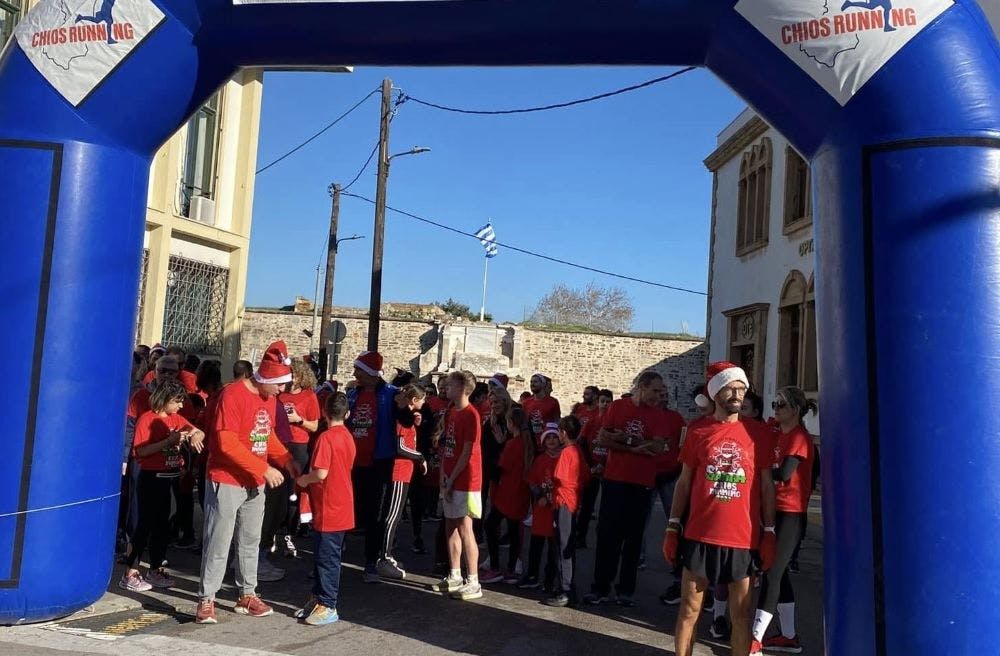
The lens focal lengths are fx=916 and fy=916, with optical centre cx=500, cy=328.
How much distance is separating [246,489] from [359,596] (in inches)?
56.4

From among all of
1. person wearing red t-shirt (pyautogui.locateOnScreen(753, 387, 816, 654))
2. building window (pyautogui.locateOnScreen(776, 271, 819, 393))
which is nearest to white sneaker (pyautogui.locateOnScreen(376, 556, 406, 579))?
person wearing red t-shirt (pyautogui.locateOnScreen(753, 387, 816, 654))

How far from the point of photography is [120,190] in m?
5.83

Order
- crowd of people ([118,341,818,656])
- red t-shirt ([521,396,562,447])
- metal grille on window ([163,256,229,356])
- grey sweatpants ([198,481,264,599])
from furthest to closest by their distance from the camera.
Result: metal grille on window ([163,256,229,356]) → red t-shirt ([521,396,562,447]) → grey sweatpants ([198,481,264,599]) → crowd of people ([118,341,818,656])

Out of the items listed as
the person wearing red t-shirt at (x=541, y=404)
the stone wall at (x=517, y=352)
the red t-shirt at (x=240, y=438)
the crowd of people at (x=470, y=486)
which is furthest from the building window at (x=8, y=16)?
the stone wall at (x=517, y=352)

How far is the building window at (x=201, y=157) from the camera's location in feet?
49.1

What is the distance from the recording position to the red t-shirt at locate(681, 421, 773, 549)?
4852 millimetres

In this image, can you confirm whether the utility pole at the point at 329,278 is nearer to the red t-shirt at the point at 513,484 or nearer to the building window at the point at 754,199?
the building window at the point at 754,199

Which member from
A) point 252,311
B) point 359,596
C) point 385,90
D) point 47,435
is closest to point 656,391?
point 359,596

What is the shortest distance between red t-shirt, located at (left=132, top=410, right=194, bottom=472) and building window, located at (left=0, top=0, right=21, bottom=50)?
7.47 metres

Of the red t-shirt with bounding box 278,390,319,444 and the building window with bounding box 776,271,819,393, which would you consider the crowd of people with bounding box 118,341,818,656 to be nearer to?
the red t-shirt with bounding box 278,390,319,444

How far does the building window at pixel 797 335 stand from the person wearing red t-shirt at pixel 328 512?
38.3ft

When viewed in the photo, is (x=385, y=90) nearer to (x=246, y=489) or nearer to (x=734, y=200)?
(x=734, y=200)

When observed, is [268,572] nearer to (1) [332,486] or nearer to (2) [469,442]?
(1) [332,486]

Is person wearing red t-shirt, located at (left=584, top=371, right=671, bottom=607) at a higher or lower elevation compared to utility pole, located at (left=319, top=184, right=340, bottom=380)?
lower
